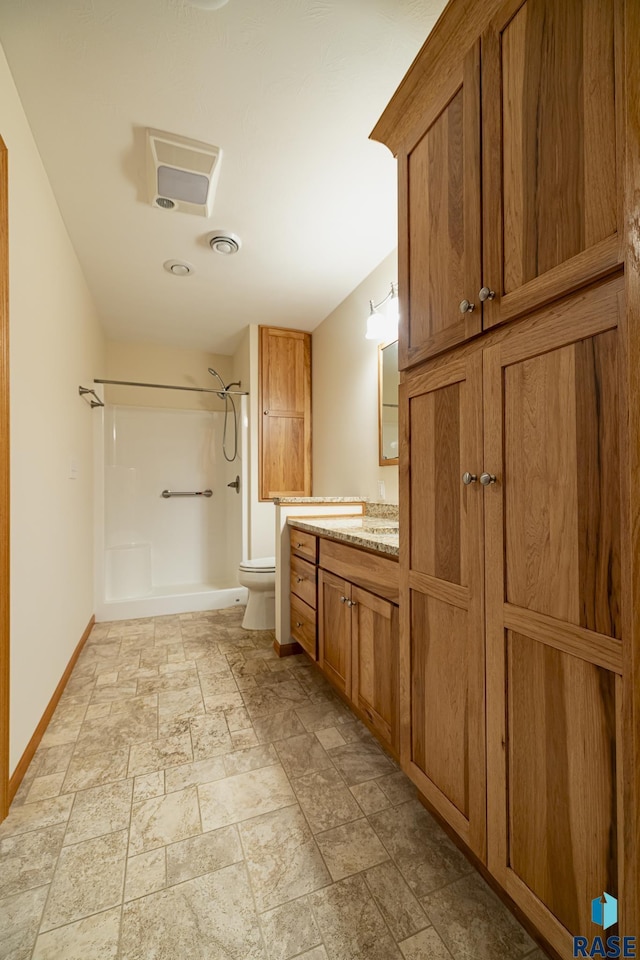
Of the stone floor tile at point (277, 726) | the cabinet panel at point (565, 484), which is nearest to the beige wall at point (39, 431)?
the stone floor tile at point (277, 726)

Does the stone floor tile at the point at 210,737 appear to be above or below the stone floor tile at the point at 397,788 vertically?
above

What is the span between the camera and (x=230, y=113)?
1526mm

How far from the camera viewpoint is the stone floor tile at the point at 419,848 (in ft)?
3.48

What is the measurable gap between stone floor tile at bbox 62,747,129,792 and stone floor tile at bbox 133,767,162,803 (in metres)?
0.07

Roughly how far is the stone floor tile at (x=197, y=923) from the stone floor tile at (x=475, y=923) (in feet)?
1.39

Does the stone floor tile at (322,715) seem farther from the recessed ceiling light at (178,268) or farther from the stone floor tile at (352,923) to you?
the recessed ceiling light at (178,268)

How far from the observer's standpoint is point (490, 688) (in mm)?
899

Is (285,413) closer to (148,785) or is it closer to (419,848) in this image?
(148,785)

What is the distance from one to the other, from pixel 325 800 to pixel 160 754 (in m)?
0.69

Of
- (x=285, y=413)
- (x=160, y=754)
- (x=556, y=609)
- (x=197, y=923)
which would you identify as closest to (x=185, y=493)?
(x=285, y=413)

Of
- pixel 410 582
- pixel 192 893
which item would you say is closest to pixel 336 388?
pixel 410 582

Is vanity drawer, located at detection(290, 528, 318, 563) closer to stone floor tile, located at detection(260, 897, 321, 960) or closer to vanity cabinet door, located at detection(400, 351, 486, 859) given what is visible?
vanity cabinet door, located at detection(400, 351, 486, 859)

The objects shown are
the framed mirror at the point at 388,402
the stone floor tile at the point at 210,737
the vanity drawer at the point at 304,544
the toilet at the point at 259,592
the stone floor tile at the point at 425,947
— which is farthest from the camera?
the toilet at the point at 259,592

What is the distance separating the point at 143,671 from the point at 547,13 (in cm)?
287
